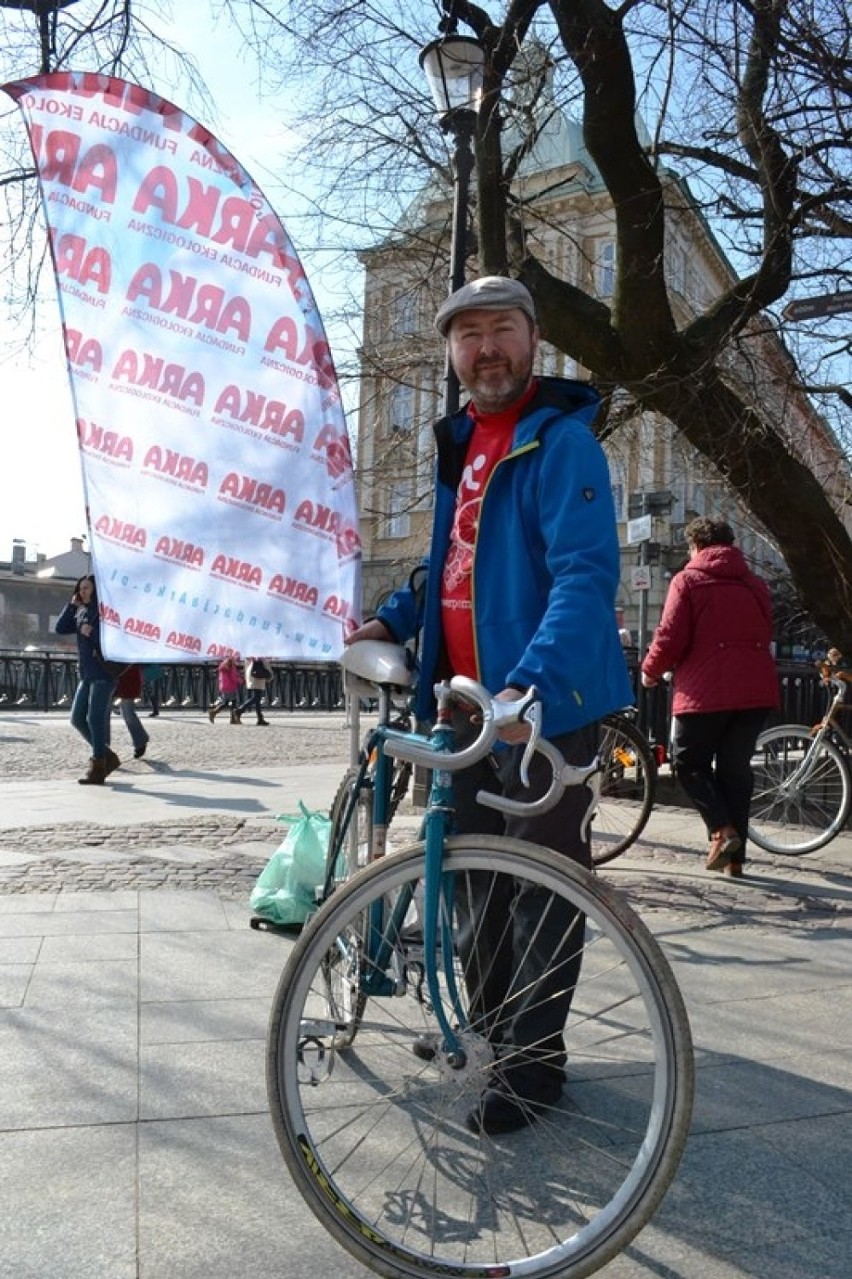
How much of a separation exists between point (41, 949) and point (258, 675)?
48.9ft

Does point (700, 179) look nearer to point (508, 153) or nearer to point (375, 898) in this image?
point (508, 153)

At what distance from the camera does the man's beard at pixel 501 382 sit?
2641 mm

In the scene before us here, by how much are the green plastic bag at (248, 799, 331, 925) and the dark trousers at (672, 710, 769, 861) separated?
2443 millimetres

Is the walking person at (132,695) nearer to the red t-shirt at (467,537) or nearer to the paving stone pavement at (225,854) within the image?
the paving stone pavement at (225,854)

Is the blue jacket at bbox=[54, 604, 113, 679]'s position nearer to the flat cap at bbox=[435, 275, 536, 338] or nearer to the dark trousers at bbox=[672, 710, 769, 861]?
the dark trousers at bbox=[672, 710, 769, 861]

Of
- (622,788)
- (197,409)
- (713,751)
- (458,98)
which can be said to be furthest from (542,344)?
(197,409)

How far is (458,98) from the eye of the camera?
6.72 meters

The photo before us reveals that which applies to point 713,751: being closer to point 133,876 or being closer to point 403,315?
point 133,876

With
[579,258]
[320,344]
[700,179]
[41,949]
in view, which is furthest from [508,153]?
[41,949]

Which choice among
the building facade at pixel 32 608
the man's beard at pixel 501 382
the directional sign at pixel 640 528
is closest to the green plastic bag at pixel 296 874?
the man's beard at pixel 501 382

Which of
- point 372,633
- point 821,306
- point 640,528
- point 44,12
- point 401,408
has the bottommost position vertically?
point 372,633

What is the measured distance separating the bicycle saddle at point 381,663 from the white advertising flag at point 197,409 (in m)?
1.57

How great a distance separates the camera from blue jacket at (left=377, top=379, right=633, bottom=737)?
227cm

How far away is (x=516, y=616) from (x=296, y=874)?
2.09 metres
